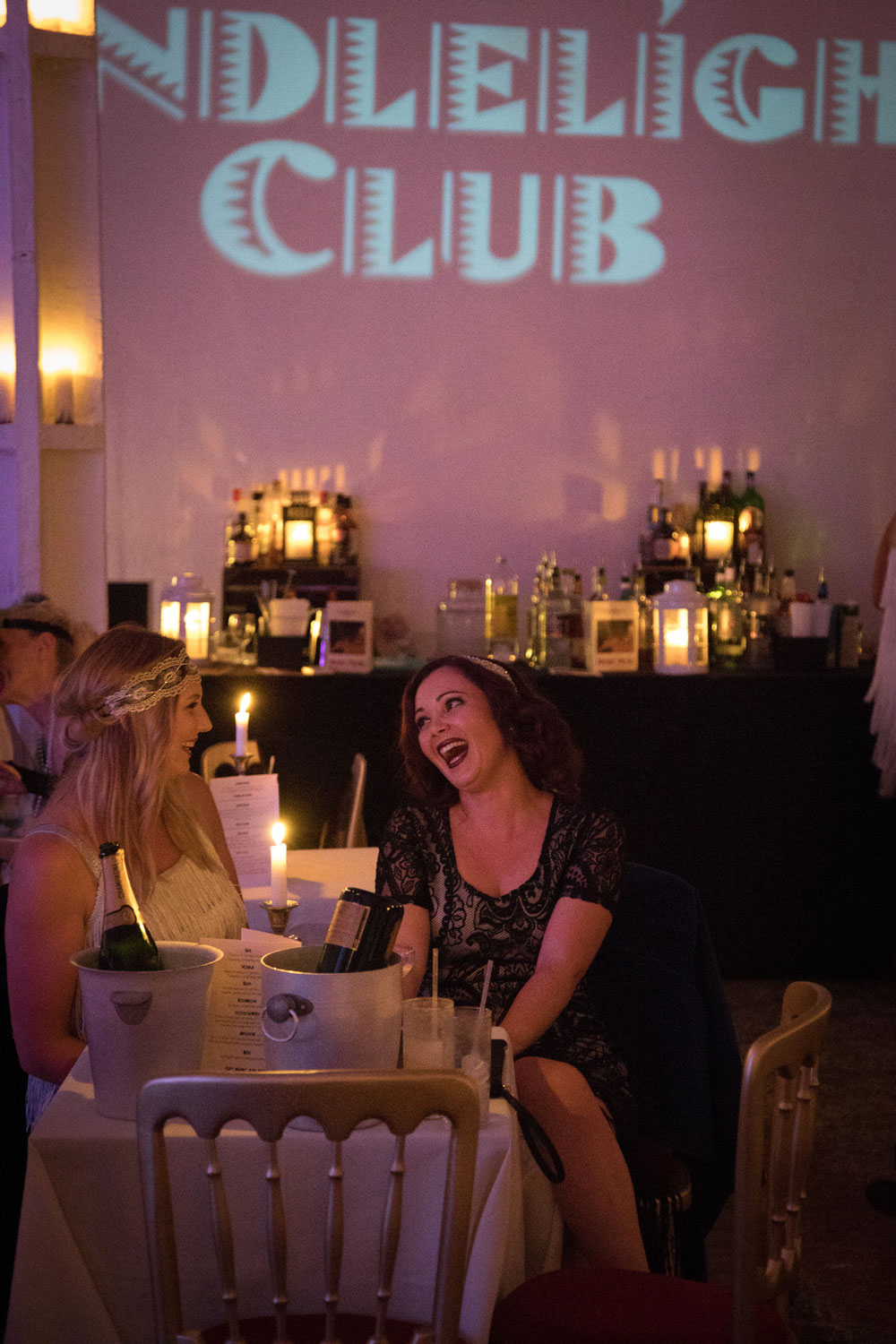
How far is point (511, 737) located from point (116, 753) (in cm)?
73

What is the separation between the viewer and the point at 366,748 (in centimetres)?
436

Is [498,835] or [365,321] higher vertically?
[365,321]

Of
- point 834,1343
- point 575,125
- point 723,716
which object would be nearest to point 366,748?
point 723,716

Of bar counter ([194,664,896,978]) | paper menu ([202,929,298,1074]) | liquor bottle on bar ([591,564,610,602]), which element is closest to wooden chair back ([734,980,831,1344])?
paper menu ([202,929,298,1074])

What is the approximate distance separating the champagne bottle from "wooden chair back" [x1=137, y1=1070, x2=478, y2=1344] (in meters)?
0.22

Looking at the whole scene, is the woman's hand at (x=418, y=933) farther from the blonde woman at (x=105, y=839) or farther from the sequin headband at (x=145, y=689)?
the sequin headband at (x=145, y=689)

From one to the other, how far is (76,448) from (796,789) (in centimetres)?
267

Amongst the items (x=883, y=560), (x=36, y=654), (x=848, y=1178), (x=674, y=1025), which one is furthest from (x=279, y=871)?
(x=883, y=560)

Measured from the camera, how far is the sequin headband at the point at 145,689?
196 cm

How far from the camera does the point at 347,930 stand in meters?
1.44

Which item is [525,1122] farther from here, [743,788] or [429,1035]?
[743,788]

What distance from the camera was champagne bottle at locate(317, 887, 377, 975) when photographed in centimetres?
144

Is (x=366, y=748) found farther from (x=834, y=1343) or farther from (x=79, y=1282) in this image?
(x=79, y=1282)

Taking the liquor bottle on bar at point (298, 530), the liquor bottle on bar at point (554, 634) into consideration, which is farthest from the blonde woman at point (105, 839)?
the liquor bottle on bar at point (298, 530)
